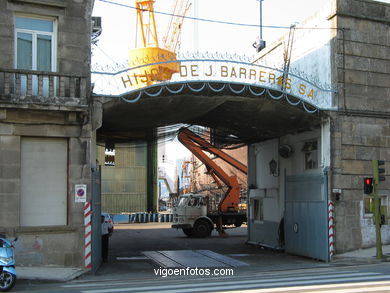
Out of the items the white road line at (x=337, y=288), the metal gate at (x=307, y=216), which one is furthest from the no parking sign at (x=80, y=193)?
the metal gate at (x=307, y=216)

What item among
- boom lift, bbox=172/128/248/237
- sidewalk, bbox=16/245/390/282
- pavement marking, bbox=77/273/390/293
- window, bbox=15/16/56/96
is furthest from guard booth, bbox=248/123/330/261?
window, bbox=15/16/56/96

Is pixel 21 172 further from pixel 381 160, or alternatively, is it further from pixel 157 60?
pixel 381 160

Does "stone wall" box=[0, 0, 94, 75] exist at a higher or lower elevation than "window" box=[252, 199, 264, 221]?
higher

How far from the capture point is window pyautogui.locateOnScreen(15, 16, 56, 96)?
51.8ft

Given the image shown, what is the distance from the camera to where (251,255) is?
20.7m

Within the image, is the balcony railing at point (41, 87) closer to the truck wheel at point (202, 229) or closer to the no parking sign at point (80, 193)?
the no parking sign at point (80, 193)

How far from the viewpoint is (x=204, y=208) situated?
30.4 metres

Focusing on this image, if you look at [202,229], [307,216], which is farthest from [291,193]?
[202,229]

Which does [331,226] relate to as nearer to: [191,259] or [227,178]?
[191,259]

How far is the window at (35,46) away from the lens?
15.8 meters

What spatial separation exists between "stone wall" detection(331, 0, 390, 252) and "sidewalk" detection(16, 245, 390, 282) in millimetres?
405

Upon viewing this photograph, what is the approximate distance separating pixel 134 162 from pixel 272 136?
2813 cm

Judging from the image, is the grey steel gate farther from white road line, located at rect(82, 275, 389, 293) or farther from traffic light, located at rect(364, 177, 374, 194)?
traffic light, located at rect(364, 177, 374, 194)

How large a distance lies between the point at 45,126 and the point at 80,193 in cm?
230
